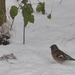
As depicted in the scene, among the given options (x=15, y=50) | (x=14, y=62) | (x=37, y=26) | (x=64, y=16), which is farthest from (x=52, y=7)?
(x=14, y=62)

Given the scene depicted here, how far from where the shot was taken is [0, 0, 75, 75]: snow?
16.0ft

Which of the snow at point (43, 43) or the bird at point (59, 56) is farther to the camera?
the bird at point (59, 56)

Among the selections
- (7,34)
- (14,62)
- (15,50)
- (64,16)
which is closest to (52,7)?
(64,16)

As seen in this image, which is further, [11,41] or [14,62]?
[11,41]

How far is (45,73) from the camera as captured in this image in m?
4.70

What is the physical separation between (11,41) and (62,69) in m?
1.64

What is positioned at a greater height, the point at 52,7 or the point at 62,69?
the point at 52,7

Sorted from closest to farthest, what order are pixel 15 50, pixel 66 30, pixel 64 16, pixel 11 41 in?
pixel 15 50
pixel 11 41
pixel 66 30
pixel 64 16

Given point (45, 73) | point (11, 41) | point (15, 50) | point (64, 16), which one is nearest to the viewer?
point (45, 73)

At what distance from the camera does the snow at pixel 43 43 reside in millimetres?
4883

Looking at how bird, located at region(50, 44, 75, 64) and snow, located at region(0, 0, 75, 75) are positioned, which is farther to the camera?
bird, located at region(50, 44, 75, 64)

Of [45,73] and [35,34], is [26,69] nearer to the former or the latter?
[45,73]

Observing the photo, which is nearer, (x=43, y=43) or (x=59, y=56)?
(x=59, y=56)

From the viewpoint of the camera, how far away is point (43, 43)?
608 centimetres
